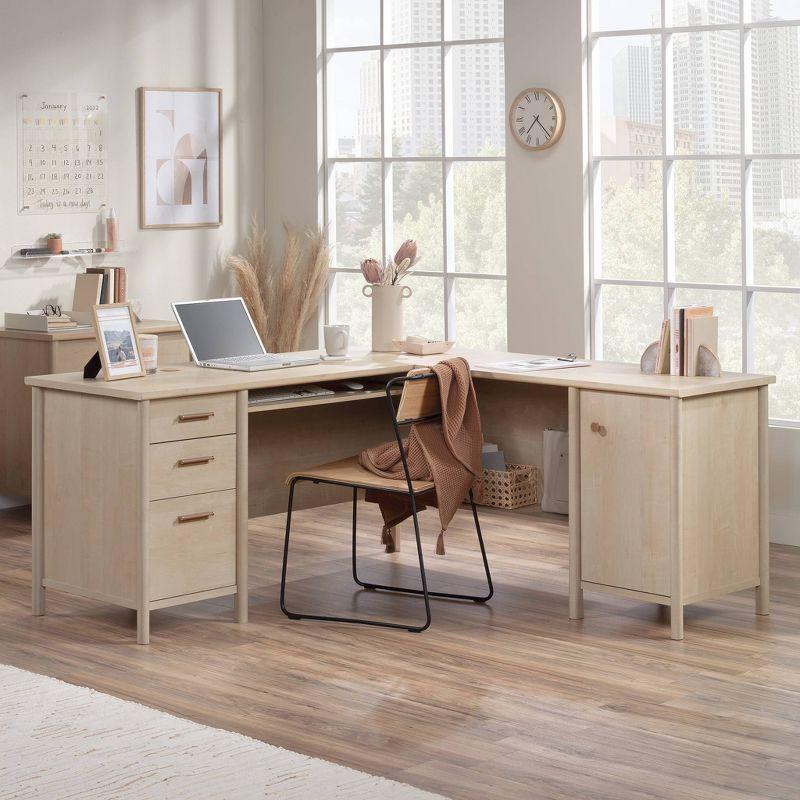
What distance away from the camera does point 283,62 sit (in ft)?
23.7

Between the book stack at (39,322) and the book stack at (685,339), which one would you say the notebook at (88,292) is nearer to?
the book stack at (39,322)

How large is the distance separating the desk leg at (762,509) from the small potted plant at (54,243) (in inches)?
134

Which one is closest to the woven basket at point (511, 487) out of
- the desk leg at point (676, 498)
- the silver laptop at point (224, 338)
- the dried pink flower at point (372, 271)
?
the dried pink flower at point (372, 271)

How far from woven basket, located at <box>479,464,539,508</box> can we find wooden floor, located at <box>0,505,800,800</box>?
79 centimetres

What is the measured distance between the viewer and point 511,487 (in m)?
5.91

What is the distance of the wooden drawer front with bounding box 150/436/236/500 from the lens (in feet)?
13.3

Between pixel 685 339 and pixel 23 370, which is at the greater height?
pixel 685 339

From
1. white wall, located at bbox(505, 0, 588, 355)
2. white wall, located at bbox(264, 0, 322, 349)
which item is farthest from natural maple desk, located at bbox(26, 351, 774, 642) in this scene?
white wall, located at bbox(264, 0, 322, 349)

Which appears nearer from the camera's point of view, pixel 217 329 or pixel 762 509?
pixel 762 509

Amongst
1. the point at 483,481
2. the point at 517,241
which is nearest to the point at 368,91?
the point at 517,241

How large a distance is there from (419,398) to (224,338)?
2.69ft

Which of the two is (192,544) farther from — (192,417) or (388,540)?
(388,540)

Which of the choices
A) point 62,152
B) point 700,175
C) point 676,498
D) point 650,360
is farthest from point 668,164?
point 62,152

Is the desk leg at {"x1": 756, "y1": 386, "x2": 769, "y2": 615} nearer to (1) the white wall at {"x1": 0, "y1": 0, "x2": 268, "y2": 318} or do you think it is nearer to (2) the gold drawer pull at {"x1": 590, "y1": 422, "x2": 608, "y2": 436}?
(2) the gold drawer pull at {"x1": 590, "y1": 422, "x2": 608, "y2": 436}
